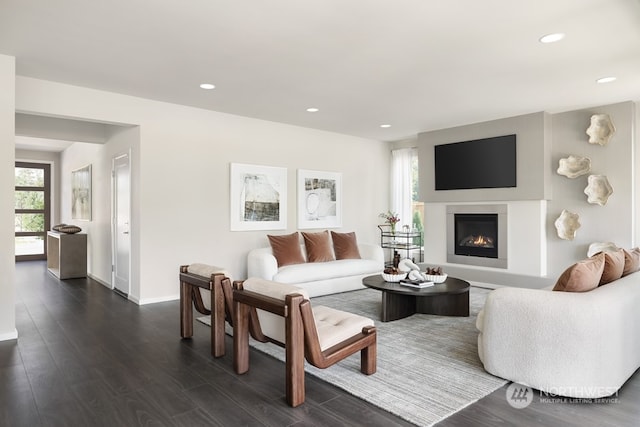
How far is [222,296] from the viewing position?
10.5 feet

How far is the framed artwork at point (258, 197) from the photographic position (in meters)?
5.90

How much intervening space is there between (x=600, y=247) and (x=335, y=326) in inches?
179

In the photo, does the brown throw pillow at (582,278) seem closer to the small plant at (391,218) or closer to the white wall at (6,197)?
the white wall at (6,197)

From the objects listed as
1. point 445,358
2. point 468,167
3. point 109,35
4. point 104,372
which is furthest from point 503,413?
point 468,167

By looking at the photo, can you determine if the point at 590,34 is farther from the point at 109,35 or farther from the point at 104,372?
the point at 104,372

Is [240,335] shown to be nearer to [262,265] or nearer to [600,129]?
[262,265]

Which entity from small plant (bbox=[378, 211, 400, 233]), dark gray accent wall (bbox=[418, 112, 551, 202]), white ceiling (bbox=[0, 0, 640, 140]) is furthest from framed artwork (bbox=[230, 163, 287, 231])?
dark gray accent wall (bbox=[418, 112, 551, 202])

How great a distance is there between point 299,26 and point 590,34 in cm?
237

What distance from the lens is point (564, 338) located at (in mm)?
2461

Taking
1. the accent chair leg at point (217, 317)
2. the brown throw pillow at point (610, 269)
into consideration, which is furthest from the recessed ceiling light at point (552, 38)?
the accent chair leg at point (217, 317)

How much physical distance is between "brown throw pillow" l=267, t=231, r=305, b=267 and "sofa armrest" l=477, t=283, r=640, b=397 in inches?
127

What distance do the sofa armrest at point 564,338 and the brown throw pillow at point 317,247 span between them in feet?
11.0

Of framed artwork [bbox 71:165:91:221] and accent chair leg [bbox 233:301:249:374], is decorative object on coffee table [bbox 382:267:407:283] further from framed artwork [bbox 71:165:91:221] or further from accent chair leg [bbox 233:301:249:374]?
framed artwork [bbox 71:165:91:221]

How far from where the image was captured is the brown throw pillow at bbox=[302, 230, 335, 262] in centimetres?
591
